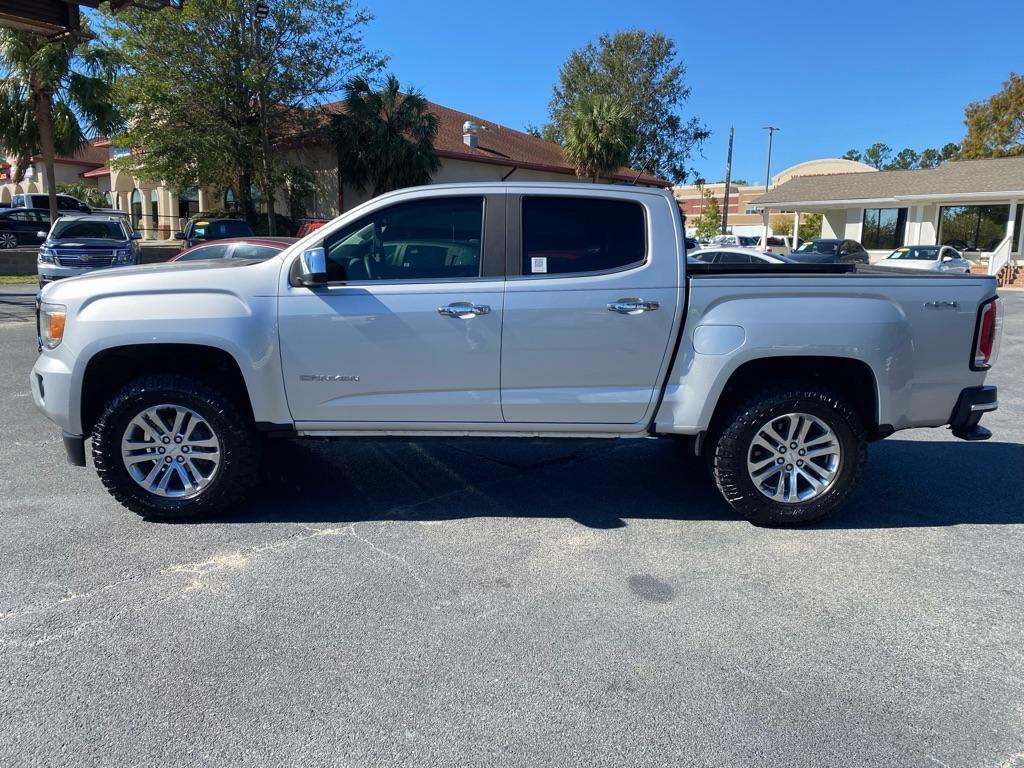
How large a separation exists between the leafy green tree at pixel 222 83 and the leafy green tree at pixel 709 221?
37996 millimetres

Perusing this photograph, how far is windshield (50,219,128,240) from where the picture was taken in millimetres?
16891


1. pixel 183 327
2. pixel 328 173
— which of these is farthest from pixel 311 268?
pixel 328 173

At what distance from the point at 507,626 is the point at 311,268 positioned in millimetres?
2210

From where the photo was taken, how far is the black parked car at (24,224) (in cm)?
2762

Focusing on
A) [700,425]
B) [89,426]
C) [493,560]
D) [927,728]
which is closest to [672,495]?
[700,425]

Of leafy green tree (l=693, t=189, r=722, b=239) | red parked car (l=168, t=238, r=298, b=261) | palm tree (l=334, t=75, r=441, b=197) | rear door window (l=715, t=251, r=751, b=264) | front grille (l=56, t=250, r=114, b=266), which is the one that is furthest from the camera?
leafy green tree (l=693, t=189, r=722, b=239)

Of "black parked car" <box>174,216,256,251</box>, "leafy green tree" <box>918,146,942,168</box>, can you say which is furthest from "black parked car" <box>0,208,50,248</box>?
"leafy green tree" <box>918,146,942,168</box>

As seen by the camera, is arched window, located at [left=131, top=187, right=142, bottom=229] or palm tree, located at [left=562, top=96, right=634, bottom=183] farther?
arched window, located at [left=131, top=187, right=142, bottom=229]

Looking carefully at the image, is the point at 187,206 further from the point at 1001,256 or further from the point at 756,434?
the point at 756,434

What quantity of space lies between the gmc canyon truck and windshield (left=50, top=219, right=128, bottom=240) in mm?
14265

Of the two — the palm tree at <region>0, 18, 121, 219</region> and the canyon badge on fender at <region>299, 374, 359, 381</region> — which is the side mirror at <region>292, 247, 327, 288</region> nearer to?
the canyon badge on fender at <region>299, 374, 359, 381</region>

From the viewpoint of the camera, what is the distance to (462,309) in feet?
14.5

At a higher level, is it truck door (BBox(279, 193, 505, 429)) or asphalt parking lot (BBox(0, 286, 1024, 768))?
truck door (BBox(279, 193, 505, 429))

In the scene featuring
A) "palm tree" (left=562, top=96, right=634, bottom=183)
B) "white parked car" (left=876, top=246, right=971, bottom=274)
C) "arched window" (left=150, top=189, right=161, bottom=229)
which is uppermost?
"palm tree" (left=562, top=96, right=634, bottom=183)
